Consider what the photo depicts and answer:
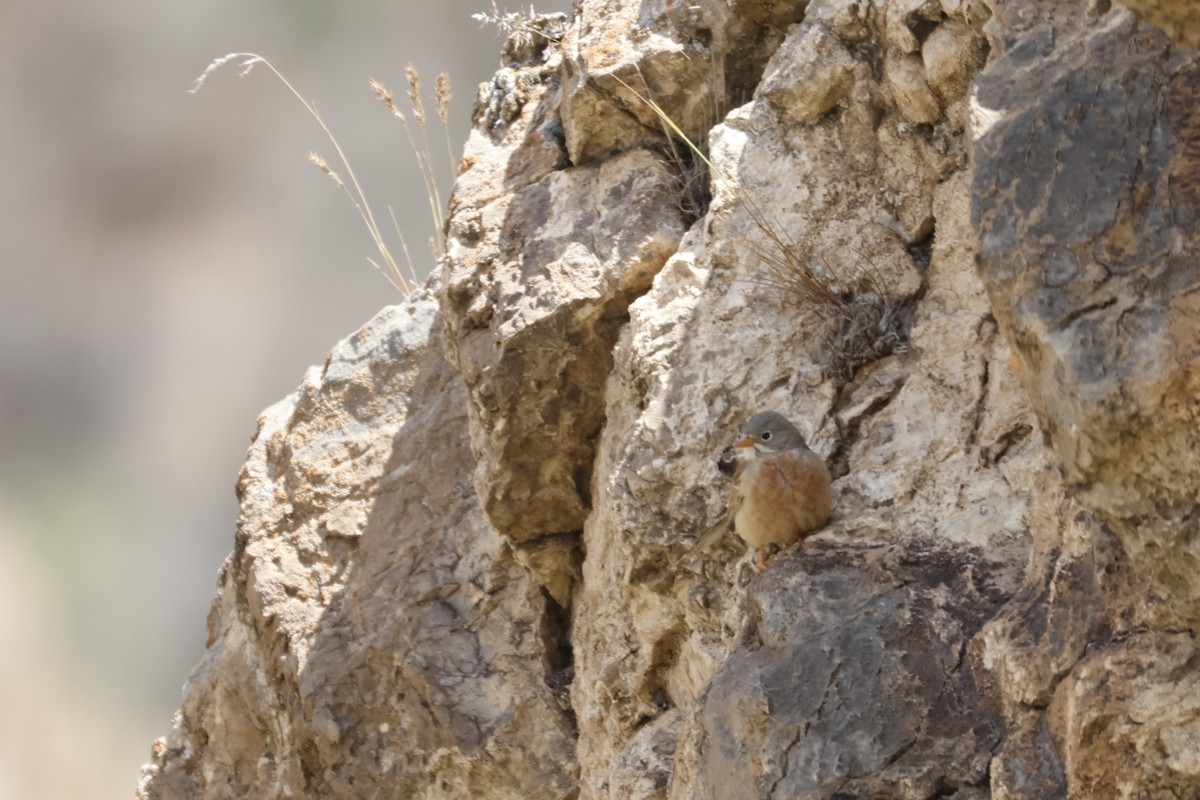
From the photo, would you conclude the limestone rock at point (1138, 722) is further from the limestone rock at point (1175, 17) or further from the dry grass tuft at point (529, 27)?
the dry grass tuft at point (529, 27)

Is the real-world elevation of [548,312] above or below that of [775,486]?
above

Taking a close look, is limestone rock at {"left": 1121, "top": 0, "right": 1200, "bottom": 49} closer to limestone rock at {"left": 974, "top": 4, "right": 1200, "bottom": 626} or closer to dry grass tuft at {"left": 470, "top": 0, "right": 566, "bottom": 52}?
limestone rock at {"left": 974, "top": 4, "right": 1200, "bottom": 626}

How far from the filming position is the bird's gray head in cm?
335

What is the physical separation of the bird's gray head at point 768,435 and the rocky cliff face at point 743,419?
0.22 m

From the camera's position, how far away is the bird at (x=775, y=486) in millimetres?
3227

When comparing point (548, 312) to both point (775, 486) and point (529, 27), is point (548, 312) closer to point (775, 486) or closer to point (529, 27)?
point (775, 486)

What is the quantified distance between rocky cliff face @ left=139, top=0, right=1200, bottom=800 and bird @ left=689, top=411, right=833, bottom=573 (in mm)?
109

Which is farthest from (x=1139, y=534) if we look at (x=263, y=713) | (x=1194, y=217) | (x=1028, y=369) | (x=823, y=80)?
(x=263, y=713)

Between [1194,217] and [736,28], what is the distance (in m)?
2.66

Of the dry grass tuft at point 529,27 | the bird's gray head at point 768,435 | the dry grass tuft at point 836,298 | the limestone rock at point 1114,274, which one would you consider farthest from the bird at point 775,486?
the dry grass tuft at point 529,27

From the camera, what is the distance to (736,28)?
14.8ft

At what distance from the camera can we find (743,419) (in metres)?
3.70

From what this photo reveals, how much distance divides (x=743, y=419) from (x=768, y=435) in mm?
326

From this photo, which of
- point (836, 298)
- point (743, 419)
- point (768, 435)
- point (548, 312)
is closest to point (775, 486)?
point (768, 435)
